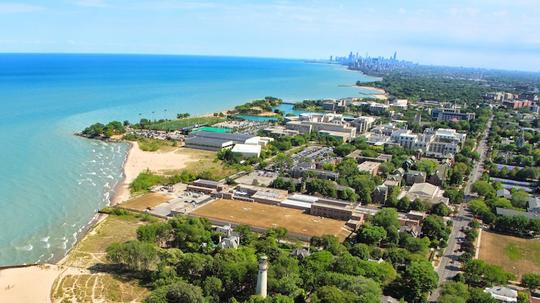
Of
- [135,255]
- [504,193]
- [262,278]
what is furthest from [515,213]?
[135,255]

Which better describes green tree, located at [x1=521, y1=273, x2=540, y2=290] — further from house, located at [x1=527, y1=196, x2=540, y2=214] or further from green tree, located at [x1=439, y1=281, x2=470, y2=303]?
house, located at [x1=527, y1=196, x2=540, y2=214]

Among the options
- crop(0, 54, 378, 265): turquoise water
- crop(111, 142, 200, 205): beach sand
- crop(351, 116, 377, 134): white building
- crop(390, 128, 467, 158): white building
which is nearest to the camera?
crop(0, 54, 378, 265): turquoise water

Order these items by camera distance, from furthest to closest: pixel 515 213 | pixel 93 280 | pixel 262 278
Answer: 1. pixel 515 213
2. pixel 93 280
3. pixel 262 278

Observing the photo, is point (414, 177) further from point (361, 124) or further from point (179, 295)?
point (179, 295)

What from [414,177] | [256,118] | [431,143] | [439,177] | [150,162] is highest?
[431,143]

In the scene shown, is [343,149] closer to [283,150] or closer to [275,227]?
[283,150]

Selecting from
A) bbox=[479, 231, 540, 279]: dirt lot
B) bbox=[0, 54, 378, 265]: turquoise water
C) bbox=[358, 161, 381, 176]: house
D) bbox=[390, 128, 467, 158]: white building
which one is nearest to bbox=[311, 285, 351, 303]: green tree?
bbox=[479, 231, 540, 279]: dirt lot
